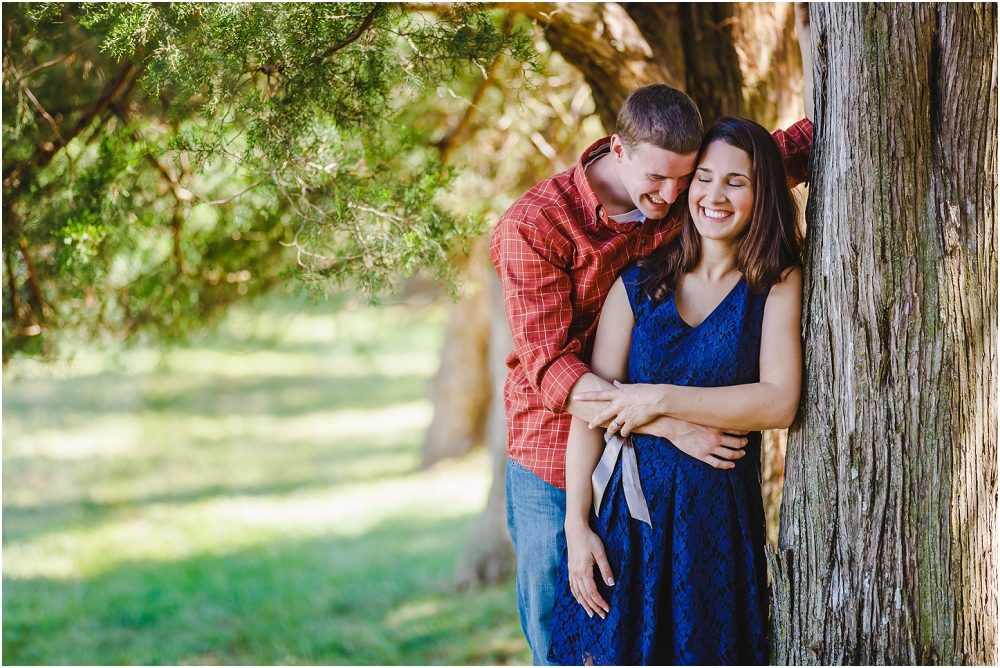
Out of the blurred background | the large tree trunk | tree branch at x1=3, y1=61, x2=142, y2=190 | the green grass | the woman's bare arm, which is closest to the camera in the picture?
the large tree trunk

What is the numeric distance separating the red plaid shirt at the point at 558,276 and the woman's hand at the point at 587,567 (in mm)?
191

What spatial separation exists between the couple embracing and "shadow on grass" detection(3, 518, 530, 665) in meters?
2.68

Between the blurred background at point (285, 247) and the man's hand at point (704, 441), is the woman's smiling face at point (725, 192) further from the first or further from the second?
the blurred background at point (285, 247)

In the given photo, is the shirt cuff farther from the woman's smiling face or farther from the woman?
the woman's smiling face

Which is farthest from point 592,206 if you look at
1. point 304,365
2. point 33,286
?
point 304,365

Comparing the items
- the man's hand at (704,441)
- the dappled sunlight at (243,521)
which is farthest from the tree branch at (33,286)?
the dappled sunlight at (243,521)

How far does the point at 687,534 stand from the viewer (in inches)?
86.7

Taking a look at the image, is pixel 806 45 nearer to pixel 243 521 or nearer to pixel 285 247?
pixel 285 247

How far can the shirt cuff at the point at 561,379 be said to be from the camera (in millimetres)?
2309

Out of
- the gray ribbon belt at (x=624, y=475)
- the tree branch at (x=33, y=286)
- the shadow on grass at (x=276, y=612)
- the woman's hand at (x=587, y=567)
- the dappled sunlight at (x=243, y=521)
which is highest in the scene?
the tree branch at (x=33, y=286)

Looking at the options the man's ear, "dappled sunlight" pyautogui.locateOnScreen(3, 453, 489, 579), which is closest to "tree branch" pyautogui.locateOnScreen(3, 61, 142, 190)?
the man's ear

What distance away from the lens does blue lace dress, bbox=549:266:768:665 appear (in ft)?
7.19

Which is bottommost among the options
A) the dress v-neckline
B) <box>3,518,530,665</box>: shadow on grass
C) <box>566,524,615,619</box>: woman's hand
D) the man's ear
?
<box>3,518,530,665</box>: shadow on grass

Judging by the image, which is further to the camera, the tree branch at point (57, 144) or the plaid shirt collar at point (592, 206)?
the tree branch at point (57, 144)
